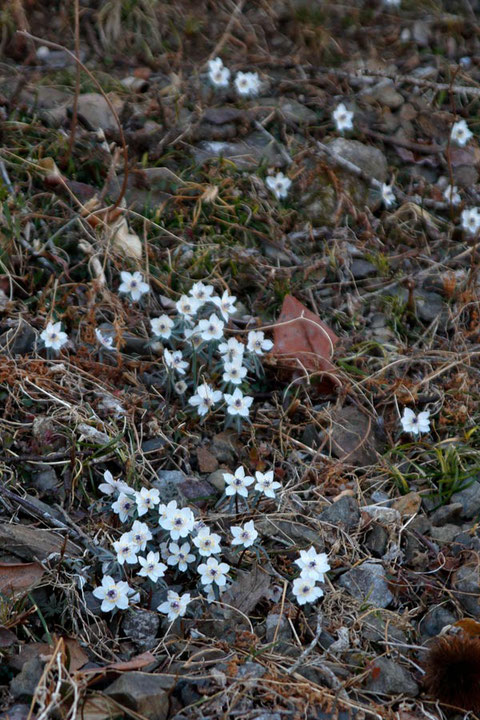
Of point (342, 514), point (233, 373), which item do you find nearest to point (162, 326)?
point (233, 373)

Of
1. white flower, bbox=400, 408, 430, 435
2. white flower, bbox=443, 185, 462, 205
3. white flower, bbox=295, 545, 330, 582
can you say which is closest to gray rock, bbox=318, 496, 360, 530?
white flower, bbox=295, 545, 330, 582

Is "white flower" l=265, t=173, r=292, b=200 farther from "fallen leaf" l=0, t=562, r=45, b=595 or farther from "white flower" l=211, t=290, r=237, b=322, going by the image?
"fallen leaf" l=0, t=562, r=45, b=595

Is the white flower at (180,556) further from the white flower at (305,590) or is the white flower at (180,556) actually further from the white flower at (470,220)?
the white flower at (470,220)

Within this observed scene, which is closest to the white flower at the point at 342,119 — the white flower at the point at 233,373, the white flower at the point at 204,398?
the white flower at the point at 233,373

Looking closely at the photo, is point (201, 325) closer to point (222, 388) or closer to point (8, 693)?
point (222, 388)

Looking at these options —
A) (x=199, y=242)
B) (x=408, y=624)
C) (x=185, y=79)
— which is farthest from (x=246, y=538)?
(x=185, y=79)
